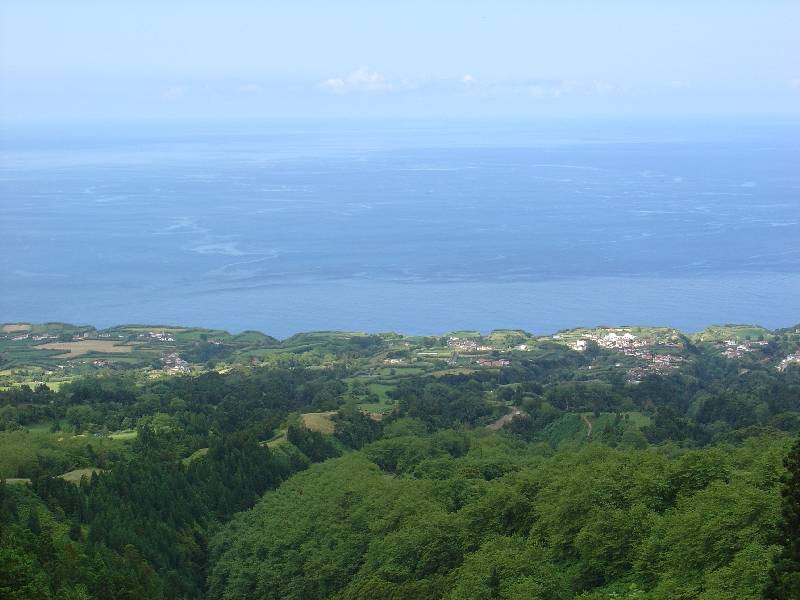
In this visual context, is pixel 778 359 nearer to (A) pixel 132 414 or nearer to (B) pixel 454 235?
(A) pixel 132 414

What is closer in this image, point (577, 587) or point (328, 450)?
point (577, 587)

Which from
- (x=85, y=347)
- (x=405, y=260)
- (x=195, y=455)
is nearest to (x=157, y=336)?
(x=85, y=347)

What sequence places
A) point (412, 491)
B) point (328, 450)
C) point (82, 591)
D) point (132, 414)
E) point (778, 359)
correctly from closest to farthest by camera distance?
point (82, 591) → point (412, 491) → point (328, 450) → point (132, 414) → point (778, 359)

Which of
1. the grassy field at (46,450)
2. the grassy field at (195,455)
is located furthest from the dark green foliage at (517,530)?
the grassy field at (46,450)

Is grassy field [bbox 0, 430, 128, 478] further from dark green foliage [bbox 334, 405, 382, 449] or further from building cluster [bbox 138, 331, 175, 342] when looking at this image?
building cluster [bbox 138, 331, 175, 342]

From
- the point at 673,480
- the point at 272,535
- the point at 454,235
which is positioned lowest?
the point at 272,535

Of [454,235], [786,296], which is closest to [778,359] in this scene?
[786,296]

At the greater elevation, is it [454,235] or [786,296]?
[454,235]
